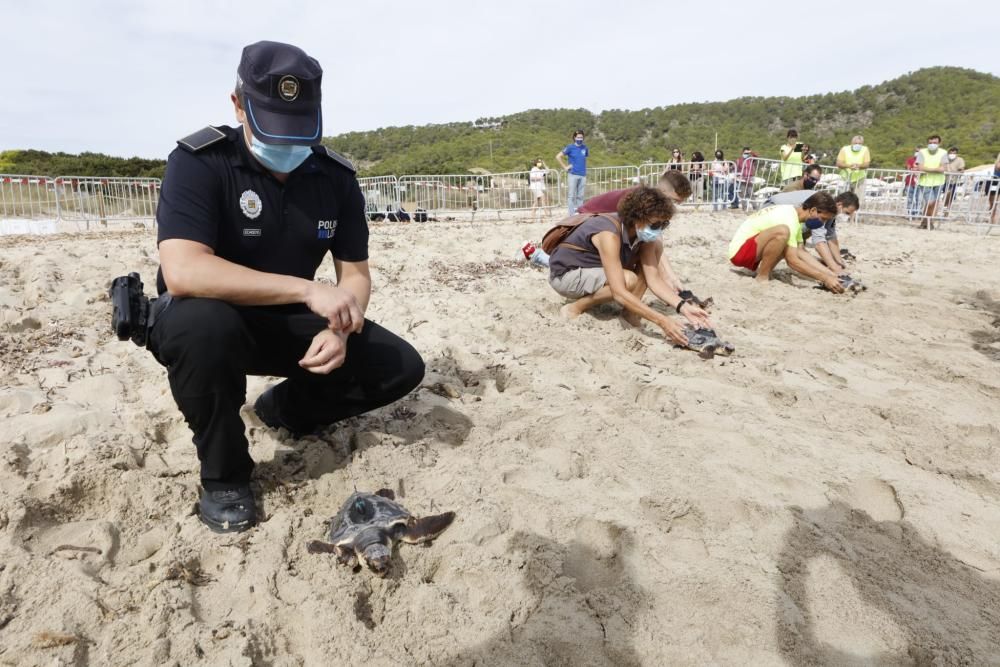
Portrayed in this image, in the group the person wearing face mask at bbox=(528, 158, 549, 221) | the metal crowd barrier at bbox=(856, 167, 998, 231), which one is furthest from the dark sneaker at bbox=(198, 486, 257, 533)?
the metal crowd barrier at bbox=(856, 167, 998, 231)

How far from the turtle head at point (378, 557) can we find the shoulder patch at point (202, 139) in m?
1.28

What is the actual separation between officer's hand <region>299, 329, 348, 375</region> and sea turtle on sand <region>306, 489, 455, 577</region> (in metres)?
0.41

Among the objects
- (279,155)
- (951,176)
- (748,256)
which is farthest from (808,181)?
(279,155)

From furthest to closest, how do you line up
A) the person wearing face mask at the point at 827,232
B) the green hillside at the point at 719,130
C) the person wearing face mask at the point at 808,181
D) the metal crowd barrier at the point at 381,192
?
the green hillside at the point at 719,130, the metal crowd barrier at the point at 381,192, the person wearing face mask at the point at 808,181, the person wearing face mask at the point at 827,232

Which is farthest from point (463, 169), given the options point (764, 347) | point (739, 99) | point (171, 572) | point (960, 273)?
point (739, 99)

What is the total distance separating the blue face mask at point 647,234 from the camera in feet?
12.6

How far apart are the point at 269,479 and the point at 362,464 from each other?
1.02 ft

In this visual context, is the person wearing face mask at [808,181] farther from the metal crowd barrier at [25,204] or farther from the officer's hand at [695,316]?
the metal crowd barrier at [25,204]

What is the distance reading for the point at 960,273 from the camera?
6492 mm

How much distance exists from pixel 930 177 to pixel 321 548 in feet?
40.7

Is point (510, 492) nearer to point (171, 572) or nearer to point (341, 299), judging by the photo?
point (341, 299)

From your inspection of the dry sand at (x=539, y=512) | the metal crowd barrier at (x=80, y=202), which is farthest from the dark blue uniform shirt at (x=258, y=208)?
the metal crowd barrier at (x=80, y=202)

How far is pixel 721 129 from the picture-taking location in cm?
4834

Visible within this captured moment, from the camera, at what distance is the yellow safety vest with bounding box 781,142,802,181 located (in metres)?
11.3
